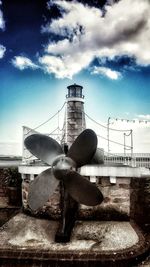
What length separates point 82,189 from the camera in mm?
5113

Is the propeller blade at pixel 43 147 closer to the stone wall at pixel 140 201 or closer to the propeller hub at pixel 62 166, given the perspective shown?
the propeller hub at pixel 62 166

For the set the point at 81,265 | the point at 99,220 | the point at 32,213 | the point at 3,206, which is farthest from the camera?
the point at 3,206

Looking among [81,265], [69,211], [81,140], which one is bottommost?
[81,265]

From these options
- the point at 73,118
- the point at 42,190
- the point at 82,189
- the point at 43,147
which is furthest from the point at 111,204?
the point at 73,118

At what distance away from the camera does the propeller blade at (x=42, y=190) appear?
522 cm

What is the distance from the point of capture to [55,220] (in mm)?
7016

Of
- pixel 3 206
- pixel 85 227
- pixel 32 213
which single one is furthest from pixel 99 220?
pixel 3 206

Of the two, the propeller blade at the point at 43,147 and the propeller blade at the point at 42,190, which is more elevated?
the propeller blade at the point at 43,147

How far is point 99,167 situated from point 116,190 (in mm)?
784

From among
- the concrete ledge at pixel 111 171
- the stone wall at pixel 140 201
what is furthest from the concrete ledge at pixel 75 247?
the concrete ledge at pixel 111 171

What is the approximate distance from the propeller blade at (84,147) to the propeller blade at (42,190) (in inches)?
25.1

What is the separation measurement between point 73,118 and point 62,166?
443 inches

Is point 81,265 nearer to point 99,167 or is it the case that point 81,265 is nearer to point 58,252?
point 58,252

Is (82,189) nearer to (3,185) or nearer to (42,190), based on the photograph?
(42,190)
